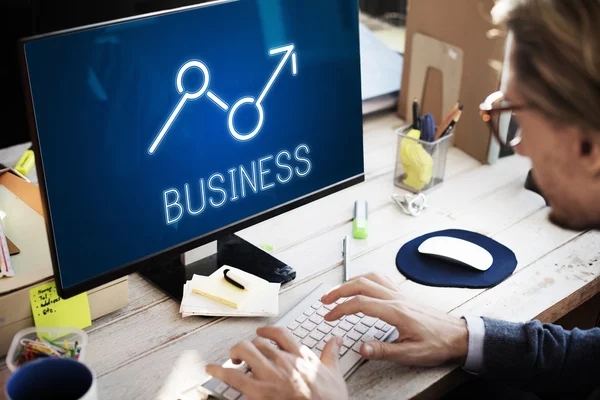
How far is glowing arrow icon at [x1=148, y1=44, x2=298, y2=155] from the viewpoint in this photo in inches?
42.0

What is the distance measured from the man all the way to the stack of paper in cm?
11

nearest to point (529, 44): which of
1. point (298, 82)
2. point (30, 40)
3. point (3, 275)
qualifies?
point (298, 82)

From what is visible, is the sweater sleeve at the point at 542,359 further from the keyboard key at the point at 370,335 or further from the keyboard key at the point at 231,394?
the keyboard key at the point at 231,394

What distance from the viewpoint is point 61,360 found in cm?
90

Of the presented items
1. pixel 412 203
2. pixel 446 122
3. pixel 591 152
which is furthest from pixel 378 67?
pixel 591 152

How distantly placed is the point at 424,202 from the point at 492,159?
30 centimetres

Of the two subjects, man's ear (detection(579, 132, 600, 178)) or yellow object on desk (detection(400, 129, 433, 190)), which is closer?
man's ear (detection(579, 132, 600, 178))

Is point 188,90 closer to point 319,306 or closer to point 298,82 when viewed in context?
point 298,82

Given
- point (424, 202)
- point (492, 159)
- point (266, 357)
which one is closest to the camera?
point (266, 357)

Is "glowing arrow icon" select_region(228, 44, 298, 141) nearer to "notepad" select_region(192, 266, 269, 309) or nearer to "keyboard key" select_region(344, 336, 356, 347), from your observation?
"notepad" select_region(192, 266, 269, 309)

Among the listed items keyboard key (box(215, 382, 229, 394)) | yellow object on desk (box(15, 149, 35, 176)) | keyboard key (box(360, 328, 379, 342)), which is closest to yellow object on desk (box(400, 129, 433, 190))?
keyboard key (box(360, 328, 379, 342))

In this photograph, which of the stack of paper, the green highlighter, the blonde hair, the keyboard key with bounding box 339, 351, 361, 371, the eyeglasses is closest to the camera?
the blonde hair

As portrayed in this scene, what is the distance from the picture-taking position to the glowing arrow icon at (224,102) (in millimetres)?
1067

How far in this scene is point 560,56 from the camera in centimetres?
82
